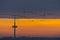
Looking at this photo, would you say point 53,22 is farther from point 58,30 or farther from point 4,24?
point 4,24

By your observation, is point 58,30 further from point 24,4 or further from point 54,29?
point 24,4

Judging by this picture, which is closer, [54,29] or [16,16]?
[16,16]

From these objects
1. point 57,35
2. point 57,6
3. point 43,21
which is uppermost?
point 57,6

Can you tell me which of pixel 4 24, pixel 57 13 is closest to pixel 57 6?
pixel 57 13

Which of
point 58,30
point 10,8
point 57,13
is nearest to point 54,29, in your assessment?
point 58,30

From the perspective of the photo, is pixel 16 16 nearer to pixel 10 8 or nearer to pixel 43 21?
pixel 10 8

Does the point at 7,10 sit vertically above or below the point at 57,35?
above

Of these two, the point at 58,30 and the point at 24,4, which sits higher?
the point at 24,4

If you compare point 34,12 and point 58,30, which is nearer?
point 34,12
